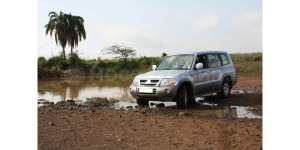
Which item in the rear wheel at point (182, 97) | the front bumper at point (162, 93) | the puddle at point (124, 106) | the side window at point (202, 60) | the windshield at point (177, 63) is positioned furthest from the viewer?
the side window at point (202, 60)

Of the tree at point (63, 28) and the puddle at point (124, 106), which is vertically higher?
the tree at point (63, 28)

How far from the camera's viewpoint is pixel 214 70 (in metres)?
9.19

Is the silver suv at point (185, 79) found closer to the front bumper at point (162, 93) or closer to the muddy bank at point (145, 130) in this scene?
the front bumper at point (162, 93)

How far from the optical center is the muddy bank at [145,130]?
434 centimetres

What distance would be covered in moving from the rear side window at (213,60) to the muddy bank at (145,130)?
6.81 ft

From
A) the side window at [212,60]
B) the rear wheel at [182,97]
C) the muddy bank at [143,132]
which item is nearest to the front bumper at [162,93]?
the rear wheel at [182,97]

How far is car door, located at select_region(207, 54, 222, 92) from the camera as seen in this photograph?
29.5 feet

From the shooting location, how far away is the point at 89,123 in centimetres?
600

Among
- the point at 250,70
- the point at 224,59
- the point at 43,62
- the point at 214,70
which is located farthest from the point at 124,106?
the point at 43,62

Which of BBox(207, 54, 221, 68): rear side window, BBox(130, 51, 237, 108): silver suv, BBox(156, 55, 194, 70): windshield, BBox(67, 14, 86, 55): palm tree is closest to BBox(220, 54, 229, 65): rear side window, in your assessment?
BBox(130, 51, 237, 108): silver suv

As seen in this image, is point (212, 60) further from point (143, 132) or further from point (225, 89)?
point (143, 132)

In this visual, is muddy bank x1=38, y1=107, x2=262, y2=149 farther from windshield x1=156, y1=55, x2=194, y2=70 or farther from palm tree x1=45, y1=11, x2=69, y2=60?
palm tree x1=45, y1=11, x2=69, y2=60
